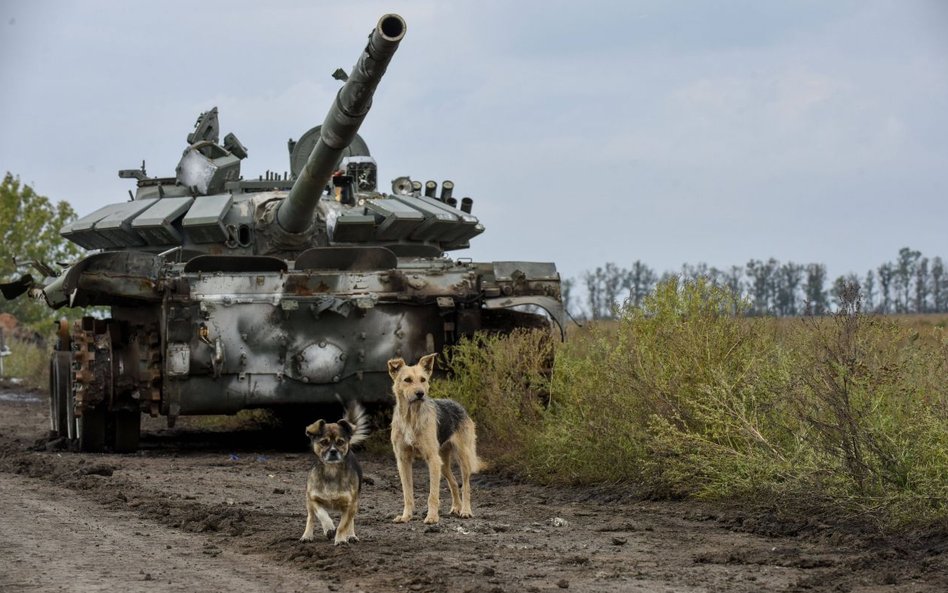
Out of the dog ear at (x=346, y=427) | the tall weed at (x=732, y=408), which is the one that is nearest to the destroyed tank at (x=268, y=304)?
the tall weed at (x=732, y=408)

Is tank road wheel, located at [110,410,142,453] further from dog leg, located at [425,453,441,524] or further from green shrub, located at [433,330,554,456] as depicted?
dog leg, located at [425,453,441,524]

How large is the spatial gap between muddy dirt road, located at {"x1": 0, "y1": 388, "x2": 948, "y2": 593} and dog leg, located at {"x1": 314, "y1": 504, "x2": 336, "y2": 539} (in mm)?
170

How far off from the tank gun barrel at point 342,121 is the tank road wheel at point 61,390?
104 inches

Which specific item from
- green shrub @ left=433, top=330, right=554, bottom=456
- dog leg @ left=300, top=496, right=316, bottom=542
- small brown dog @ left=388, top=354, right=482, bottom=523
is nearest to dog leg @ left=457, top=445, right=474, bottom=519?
small brown dog @ left=388, top=354, right=482, bottom=523

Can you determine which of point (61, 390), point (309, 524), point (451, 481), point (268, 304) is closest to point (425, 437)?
point (451, 481)

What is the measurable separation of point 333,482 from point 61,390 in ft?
27.7

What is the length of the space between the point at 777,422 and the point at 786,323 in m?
1.94

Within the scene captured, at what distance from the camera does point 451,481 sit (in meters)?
9.40

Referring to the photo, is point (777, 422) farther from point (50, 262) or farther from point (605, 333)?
point (50, 262)

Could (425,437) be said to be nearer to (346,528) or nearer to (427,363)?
(427,363)

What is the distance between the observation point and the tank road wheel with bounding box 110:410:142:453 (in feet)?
48.0

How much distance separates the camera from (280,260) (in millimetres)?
13961

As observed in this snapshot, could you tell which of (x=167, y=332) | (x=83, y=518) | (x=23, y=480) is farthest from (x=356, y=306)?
(x=83, y=518)

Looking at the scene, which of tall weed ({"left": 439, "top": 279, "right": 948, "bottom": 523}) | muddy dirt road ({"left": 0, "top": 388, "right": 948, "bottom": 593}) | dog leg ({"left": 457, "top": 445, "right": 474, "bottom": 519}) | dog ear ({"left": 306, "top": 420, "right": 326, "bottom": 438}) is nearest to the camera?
muddy dirt road ({"left": 0, "top": 388, "right": 948, "bottom": 593})
